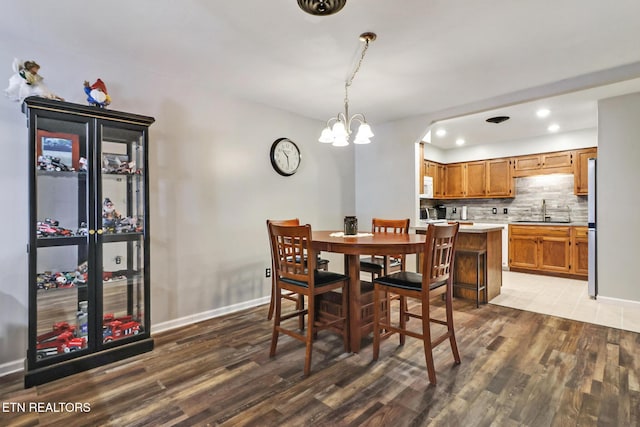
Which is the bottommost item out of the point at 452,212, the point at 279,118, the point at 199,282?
the point at 199,282

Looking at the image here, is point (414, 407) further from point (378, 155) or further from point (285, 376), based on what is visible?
point (378, 155)

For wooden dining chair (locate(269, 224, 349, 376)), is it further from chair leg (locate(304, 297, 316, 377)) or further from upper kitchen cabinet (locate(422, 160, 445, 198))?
upper kitchen cabinet (locate(422, 160, 445, 198))

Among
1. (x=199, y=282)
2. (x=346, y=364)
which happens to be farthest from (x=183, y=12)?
(x=346, y=364)

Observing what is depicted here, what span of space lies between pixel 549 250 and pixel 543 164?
146cm

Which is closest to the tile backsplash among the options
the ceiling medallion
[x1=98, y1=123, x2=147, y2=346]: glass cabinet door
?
the ceiling medallion

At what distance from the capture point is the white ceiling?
1954mm

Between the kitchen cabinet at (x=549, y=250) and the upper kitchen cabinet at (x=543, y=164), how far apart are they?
38.5 inches

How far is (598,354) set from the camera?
2.35 m

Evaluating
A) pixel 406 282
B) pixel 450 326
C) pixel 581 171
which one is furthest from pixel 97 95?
pixel 581 171

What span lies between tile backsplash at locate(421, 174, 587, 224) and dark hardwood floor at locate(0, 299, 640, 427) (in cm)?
326

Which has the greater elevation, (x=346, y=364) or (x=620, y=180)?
(x=620, y=180)

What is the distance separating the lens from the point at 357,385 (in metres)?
1.97

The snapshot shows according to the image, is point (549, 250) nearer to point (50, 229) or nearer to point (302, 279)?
point (302, 279)

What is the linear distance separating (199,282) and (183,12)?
7.55 feet
